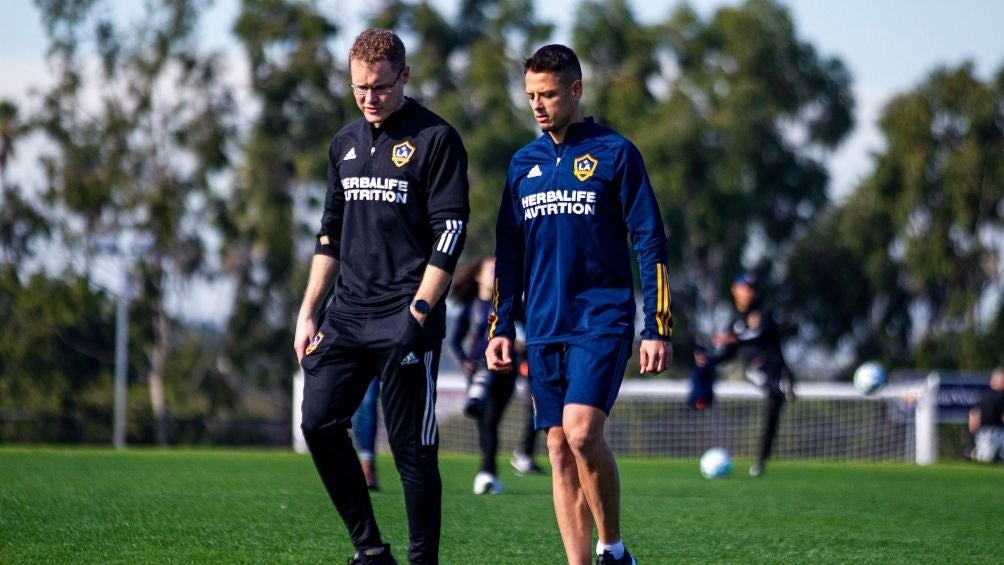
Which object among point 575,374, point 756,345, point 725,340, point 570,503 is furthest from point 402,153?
point 756,345

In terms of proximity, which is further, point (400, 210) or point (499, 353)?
point (499, 353)

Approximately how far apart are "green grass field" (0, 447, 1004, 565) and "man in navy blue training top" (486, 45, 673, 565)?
48.1 inches

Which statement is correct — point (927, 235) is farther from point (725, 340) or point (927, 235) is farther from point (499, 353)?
point (499, 353)

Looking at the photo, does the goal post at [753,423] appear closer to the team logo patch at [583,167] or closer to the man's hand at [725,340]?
the man's hand at [725,340]

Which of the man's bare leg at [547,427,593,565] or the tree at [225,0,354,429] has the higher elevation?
the tree at [225,0,354,429]

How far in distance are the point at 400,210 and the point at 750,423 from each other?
74.7 feet

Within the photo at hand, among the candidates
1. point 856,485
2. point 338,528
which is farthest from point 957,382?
point 338,528

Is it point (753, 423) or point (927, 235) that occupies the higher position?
point (927, 235)

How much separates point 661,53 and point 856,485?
34.8m

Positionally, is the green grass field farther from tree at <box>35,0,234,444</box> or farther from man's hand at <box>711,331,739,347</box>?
tree at <box>35,0,234,444</box>

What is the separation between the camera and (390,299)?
613cm

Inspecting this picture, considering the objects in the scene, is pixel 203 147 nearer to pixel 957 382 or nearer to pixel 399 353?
pixel 957 382

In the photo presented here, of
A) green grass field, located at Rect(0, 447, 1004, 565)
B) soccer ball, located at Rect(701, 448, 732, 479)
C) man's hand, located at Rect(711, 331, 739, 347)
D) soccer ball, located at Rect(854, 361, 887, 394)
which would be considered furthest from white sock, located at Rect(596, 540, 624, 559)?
soccer ball, located at Rect(854, 361, 887, 394)

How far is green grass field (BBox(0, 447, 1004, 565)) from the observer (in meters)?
7.50
